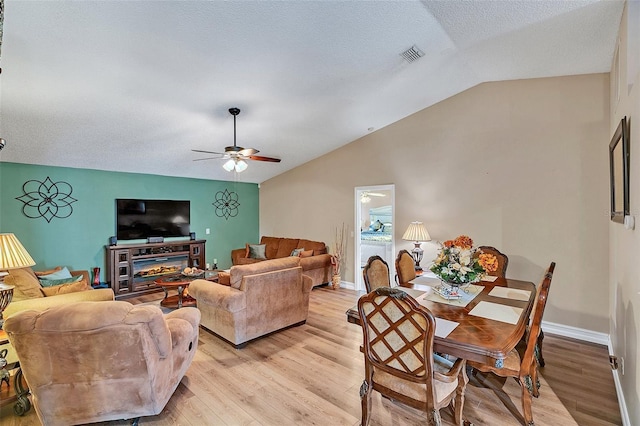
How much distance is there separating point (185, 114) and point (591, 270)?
5612mm

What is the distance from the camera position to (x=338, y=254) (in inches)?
247

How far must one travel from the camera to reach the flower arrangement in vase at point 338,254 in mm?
6145

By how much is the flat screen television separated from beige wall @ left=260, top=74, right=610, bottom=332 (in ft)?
14.2

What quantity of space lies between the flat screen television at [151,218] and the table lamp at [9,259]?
3.62 meters

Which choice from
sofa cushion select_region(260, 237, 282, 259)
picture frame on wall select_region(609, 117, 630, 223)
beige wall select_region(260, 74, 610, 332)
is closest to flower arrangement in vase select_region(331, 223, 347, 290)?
beige wall select_region(260, 74, 610, 332)

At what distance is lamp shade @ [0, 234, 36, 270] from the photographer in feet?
7.54

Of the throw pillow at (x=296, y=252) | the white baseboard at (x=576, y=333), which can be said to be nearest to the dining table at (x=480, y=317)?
the white baseboard at (x=576, y=333)

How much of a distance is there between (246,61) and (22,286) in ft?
11.5

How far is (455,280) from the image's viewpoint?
2611mm

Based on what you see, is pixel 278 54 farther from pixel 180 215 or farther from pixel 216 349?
pixel 180 215

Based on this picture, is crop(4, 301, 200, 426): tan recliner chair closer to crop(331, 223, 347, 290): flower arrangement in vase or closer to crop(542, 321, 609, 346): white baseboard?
crop(331, 223, 347, 290): flower arrangement in vase

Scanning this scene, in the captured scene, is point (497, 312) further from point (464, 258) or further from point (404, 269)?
point (404, 269)

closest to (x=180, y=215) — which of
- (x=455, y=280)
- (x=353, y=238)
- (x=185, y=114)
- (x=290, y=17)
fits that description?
(x=185, y=114)

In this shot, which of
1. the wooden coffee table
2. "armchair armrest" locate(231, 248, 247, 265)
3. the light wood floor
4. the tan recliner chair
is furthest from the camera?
"armchair armrest" locate(231, 248, 247, 265)
